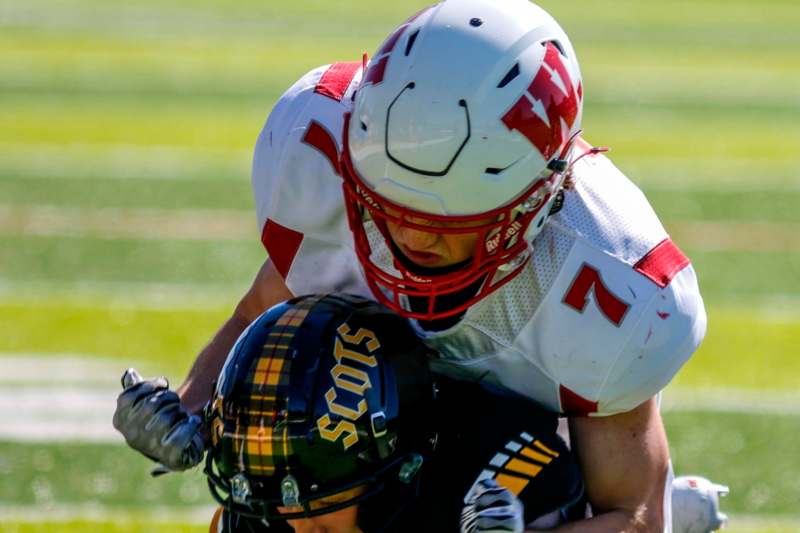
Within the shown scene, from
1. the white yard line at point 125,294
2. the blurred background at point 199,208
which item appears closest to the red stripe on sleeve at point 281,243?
the blurred background at point 199,208

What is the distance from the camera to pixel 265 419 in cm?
233

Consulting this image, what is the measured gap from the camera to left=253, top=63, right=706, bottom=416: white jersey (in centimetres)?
241

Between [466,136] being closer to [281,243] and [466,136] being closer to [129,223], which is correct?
[281,243]

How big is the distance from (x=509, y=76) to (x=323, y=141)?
47cm

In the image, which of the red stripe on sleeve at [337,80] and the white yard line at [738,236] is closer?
the red stripe on sleeve at [337,80]

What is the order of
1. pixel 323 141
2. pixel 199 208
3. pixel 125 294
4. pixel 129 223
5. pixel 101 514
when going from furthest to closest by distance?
pixel 199 208
pixel 129 223
pixel 125 294
pixel 101 514
pixel 323 141

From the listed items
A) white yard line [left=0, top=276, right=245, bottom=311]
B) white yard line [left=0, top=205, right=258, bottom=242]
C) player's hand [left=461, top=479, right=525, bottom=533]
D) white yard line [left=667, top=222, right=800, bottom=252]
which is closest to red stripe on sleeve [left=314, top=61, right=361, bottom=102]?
player's hand [left=461, top=479, right=525, bottom=533]

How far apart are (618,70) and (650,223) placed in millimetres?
8915

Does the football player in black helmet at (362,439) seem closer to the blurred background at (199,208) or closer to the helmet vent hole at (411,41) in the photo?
the helmet vent hole at (411,41)

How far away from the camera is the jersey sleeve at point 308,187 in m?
2.72

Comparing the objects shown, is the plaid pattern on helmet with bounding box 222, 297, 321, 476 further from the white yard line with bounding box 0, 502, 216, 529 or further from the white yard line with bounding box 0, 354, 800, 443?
the white yard line with bounding box 0, 354, 800, 443

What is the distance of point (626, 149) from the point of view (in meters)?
8.40

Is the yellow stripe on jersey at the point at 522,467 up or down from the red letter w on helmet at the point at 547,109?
down

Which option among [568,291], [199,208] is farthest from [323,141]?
[199,208]
